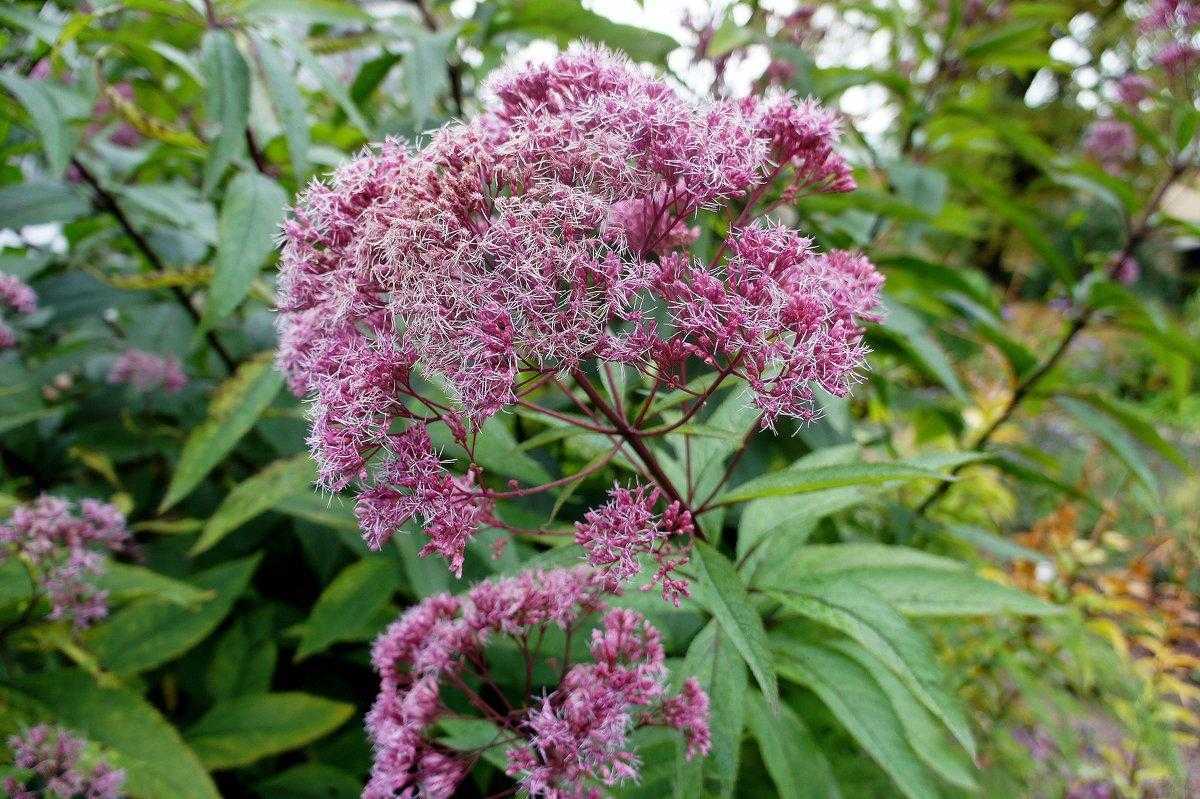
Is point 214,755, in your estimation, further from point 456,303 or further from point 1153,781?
Answer: point 1153,781

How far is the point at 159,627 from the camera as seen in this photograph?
6.04 feet

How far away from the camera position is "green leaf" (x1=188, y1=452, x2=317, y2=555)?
1.58 metres

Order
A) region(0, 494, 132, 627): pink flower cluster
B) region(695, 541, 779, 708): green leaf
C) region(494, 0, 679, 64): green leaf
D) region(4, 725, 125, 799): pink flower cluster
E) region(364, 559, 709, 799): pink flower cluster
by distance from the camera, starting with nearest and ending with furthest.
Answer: region(695, 541, 779, 708): green leaf
region(364, 559, 709, 799): pink flower cluster
region(4, 725, 125, 799): pink flower cluster
region(0, 494, 132, 627): pink flower cluster
region(494, 0, 679, 64): green leaf

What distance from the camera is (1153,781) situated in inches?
123

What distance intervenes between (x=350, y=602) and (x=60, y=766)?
0.59 m

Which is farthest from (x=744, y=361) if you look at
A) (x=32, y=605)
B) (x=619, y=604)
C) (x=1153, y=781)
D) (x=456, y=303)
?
(x=1153, y=781)

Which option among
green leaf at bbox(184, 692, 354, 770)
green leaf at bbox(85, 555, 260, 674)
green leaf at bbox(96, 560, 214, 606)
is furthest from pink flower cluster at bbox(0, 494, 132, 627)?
green leaf at bbox(184, 692, 354, 770)

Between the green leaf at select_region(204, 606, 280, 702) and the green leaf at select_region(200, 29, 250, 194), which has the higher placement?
the green leaf at select_region(200, 29, 250, 194)

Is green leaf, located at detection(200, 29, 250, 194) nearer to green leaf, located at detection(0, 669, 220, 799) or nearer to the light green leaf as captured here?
the light green leaf

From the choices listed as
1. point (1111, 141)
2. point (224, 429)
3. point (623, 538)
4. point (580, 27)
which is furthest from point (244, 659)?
point (1111, 141)

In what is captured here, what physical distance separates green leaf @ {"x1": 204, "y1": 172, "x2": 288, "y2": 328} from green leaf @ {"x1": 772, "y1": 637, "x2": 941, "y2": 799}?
4.02 feet

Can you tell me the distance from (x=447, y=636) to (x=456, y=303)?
0.55 meters

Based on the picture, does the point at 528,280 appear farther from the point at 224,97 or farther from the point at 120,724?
the point at 120,724

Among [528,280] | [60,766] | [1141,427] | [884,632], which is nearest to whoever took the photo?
[528,280]
